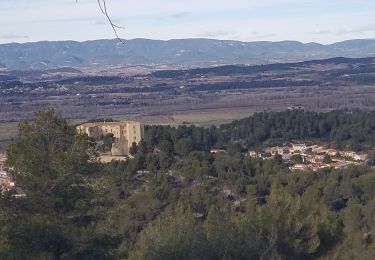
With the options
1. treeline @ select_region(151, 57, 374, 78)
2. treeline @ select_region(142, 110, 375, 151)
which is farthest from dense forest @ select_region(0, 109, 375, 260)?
treeline @ select_region(151, 57, 374, 78)

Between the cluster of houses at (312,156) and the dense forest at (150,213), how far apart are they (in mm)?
6485

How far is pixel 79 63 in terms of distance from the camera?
18488 centimetres

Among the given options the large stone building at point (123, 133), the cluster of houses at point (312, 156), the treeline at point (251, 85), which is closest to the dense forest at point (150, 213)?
the cluster of houses at point (312, 156)

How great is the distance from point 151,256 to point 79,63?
178 metres

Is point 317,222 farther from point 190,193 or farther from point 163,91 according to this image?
point 163,91

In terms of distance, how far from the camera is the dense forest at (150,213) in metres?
8.74

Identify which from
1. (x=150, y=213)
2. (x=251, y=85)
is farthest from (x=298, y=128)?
(x=251, y=85)

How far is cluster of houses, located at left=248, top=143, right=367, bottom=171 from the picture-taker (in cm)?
2712

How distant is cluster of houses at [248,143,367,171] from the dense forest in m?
6.49

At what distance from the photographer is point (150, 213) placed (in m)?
15.8

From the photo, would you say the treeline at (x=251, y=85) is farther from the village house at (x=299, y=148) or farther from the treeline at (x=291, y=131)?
the village house at (x=299, y=148)

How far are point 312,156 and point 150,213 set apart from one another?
51.5ft

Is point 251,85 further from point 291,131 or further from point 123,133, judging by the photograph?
point 123,133

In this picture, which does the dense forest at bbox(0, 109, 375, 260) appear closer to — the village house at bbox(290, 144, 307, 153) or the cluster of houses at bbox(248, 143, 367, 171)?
the cluster of houses at bbox(248, 143, 367, 171)
